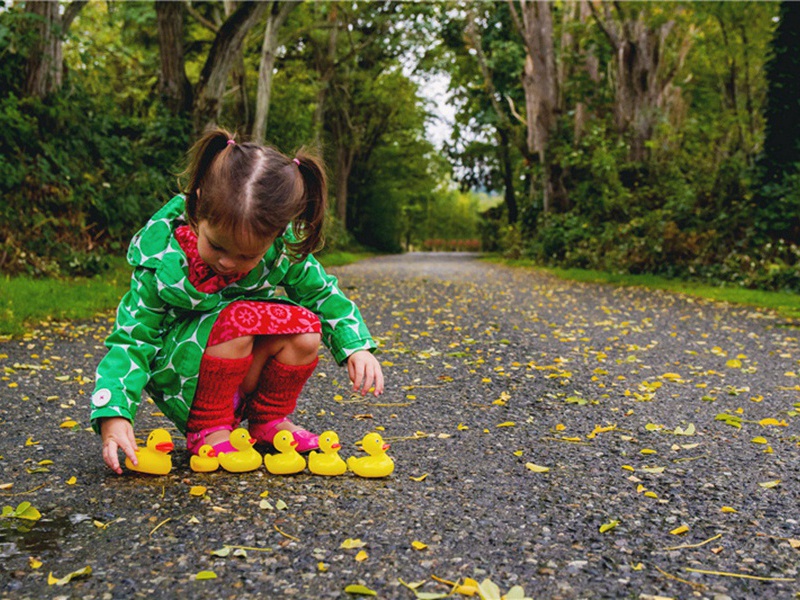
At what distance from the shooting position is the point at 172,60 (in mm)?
12781

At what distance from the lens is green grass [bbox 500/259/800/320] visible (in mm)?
9023

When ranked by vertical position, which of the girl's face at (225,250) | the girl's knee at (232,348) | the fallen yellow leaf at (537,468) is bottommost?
the fallen yellow leaf at (537,468)

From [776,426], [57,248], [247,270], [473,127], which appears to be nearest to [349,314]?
[247,270]

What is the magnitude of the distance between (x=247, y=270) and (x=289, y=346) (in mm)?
358

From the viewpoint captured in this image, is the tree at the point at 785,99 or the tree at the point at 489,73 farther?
the tree at the point at 489,73

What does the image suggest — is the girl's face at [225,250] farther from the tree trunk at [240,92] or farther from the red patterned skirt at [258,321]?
the tree trunk at [240,92]

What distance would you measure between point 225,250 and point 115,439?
0.69 metres

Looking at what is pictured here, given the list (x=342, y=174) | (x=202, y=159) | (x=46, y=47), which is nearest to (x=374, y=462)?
(x=202, y=159)

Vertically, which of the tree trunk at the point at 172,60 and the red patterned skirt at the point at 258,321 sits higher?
the tree trunk at the point at 172,60

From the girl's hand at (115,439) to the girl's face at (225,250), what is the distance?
588 millimetres

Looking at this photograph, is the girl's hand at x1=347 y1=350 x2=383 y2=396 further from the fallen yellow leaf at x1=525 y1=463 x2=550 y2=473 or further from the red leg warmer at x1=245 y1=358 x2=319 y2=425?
the fallen yellow leaf at x1=525 y1=463 x2=550 y2=473

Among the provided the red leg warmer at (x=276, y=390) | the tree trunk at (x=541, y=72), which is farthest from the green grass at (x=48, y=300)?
the tree trunk at (x=541, y=72)

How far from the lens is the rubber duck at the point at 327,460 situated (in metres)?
2.79

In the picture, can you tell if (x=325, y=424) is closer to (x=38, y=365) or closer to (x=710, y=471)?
(x=710, y=471)
